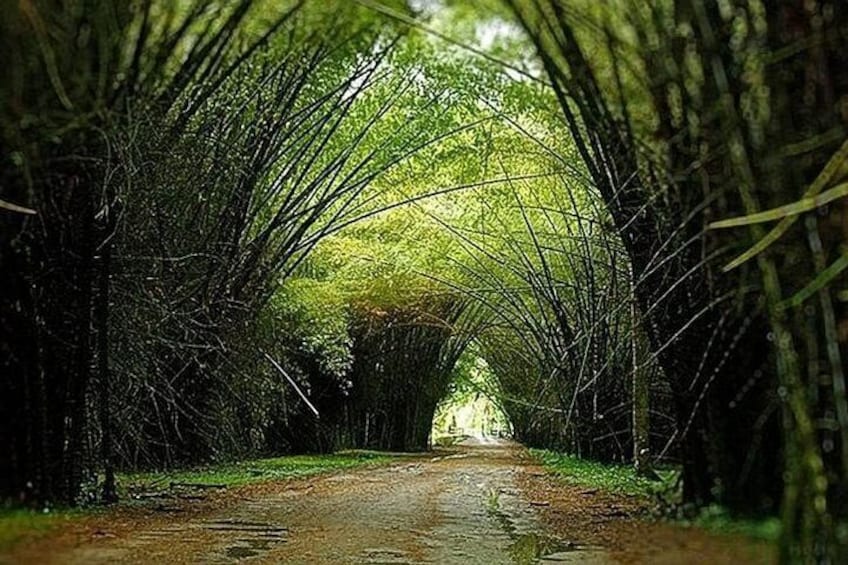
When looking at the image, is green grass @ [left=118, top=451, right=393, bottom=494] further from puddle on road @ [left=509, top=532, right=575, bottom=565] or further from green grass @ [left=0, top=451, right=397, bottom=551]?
puddle on road @ [left=509, top=532, right=575, bottom=565]

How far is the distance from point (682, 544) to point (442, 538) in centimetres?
109

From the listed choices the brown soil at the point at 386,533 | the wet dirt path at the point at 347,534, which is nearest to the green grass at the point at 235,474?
the brown soil at the point at 386,533

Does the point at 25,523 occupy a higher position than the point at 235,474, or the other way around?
the point at 235,474

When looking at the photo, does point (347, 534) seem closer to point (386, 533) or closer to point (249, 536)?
point (386, 533)

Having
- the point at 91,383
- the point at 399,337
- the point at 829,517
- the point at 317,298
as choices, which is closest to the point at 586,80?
the point at 829,517

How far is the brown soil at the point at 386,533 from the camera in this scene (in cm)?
298

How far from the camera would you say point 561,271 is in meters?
9.82

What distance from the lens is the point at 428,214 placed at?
9.77 meters

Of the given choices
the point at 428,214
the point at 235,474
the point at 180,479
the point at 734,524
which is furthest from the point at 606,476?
the point at 734,524

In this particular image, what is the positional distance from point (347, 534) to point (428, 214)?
6.13 meters

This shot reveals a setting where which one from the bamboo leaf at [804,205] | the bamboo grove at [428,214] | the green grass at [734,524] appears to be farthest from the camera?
the green grass at [734,524]

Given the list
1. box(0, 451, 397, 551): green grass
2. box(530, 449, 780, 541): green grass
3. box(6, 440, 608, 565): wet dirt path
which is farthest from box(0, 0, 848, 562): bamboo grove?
box(6, 440, 608, 565): wet dirt path

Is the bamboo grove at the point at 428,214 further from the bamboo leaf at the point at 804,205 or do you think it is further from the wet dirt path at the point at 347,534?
the wet dirt path at the point at 347,534

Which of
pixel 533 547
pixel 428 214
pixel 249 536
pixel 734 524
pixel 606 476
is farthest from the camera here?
pixel 428 214
